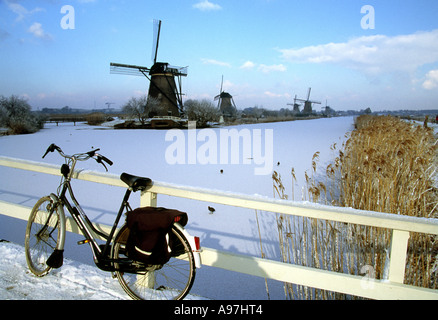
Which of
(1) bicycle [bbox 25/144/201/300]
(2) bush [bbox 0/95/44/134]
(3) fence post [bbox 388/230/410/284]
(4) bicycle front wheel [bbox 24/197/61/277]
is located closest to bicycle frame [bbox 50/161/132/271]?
(1) bicycle [bbox 25/144/201/300]

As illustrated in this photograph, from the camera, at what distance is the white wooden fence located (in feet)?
4.23

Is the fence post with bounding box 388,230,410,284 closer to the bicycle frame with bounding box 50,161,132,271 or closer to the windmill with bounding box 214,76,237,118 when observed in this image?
the bicycle frame with bounding box 50,161,132,271

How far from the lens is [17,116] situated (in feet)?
64.0

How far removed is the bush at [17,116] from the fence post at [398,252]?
2143cm

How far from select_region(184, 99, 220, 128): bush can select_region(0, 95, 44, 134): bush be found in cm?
1227

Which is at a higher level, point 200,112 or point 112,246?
point 200,112

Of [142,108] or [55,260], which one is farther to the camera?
[142,108]

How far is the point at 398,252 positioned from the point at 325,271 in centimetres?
33

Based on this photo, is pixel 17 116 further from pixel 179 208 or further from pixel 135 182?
pixel 135 182

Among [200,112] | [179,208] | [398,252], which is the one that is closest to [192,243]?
[398,252]

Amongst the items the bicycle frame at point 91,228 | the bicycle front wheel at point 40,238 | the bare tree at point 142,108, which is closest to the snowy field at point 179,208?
the bicycle front wheel at point 40,238

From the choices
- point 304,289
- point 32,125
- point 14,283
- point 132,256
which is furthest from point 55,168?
point 32,125

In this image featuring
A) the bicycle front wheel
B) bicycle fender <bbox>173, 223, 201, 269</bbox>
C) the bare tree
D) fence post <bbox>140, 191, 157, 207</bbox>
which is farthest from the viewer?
the bare tree
